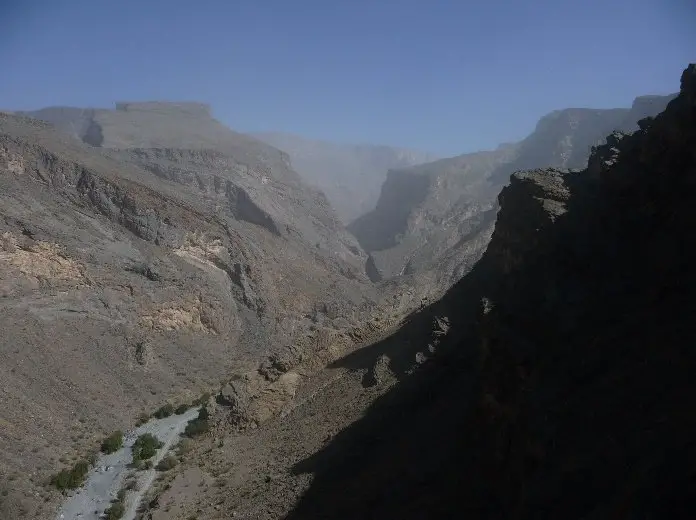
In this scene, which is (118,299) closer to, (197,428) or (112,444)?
(112,444)

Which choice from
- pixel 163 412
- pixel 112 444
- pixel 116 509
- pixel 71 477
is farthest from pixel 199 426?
pixel 116 509

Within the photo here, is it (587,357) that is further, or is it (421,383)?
(421,383)

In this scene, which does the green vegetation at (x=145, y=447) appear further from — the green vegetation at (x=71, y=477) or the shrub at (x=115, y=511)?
the shrub at (x=115, y=511)

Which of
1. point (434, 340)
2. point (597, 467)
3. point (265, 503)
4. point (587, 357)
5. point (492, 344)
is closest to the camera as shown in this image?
point (597, 467)

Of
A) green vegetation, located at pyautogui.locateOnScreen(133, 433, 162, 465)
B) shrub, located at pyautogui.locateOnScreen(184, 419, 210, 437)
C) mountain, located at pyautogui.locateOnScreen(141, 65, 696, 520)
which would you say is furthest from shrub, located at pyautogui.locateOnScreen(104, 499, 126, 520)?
shrub, located at pyautogui.locateOnScreen(184, 419, 210, 437)

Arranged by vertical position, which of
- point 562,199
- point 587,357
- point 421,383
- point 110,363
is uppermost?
point 562,199

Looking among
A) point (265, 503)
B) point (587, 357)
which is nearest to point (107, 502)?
point (265, 503)

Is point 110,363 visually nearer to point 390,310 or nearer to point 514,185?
point 390,310
